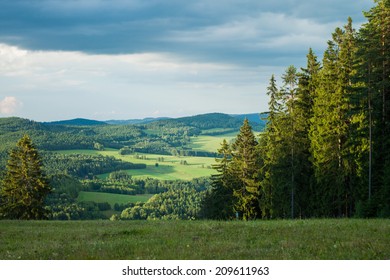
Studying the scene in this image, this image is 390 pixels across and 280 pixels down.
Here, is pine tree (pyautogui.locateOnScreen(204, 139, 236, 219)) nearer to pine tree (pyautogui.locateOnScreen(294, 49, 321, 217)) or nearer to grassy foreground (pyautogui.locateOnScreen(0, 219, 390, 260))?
pine tree (pyautogui.locateOnScreen(294, 49, 321, 217))

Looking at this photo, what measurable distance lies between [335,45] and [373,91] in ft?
41.1

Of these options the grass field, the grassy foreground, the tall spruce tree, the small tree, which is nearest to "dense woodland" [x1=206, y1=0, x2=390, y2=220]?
the tall spruce tree

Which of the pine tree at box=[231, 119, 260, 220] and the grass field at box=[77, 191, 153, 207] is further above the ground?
the pine tree at box=[231, 119, 260, 220]

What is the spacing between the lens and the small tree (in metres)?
55.0

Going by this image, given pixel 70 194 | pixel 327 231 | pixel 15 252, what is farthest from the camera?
pixel 70 194

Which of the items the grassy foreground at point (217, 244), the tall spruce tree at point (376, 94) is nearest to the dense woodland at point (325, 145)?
the tall spruce tree at point (376, 94)

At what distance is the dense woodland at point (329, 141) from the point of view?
38803mm

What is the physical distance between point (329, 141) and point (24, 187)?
3847 cm

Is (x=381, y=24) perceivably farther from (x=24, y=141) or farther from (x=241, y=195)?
(x=24, y=141)

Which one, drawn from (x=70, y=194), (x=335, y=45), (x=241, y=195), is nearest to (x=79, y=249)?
(x=335, y=45)

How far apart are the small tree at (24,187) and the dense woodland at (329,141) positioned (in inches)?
1006

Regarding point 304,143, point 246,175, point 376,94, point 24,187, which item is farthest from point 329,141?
point 24,187

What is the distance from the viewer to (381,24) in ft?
130

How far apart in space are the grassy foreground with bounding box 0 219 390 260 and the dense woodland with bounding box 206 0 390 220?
1957 centimetres
